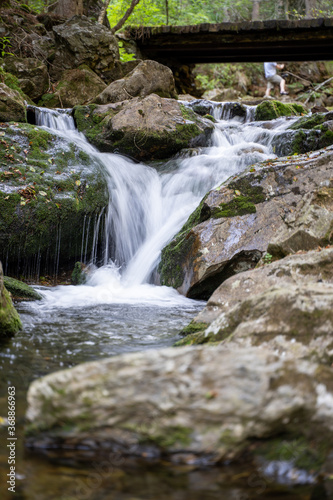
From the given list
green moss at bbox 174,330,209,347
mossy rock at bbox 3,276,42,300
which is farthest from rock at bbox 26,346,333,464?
mossy rock at bbox 3,276,42,300

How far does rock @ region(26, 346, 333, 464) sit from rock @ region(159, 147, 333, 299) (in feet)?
12.8

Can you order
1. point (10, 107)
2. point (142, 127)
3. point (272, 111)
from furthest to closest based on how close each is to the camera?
1. point (272, 111)
2. point (142, 127)
3. point (10, 107)

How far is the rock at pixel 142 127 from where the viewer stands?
9.74 meters

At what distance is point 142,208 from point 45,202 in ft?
7.32

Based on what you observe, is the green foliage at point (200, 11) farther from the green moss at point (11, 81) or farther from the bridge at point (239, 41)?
the green moss at point (11, 81)

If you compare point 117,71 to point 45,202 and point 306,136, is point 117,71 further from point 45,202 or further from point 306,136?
point 45,202

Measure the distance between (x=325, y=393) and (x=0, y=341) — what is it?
3.00 meters

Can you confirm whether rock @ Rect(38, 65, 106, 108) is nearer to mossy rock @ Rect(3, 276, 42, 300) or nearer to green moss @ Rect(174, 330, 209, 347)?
mossy rock @ Rect(3, 276, 42, 300)

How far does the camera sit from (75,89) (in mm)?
12953

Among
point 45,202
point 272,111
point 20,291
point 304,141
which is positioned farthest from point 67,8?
point 20,291

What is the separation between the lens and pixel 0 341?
3.98 metres

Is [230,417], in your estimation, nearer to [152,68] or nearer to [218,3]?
[152,68]

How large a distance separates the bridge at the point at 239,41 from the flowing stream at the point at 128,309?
10.3 ft

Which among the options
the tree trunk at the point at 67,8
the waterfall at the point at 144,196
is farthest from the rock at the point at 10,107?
the tree trunk at the point at 67,8
